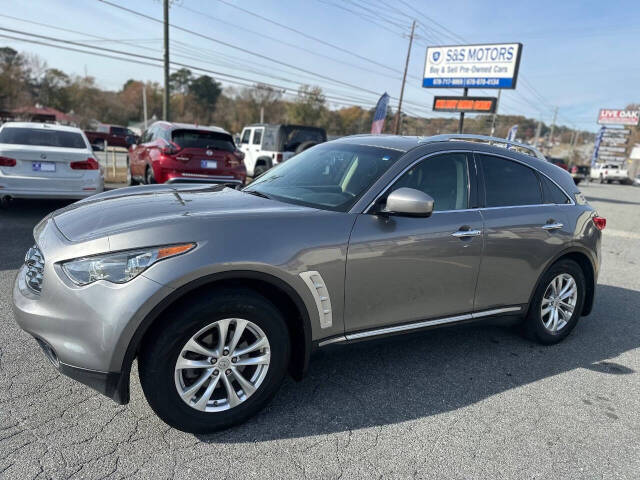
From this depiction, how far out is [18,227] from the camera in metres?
6.66

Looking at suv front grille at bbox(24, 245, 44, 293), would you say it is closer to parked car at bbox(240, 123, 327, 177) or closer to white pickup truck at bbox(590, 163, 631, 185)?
parked car at bbox(240, 123, 327, 177)

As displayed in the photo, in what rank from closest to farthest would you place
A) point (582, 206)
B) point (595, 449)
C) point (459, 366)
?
point (595, 449)
point (459, 366)
point (582, 206)

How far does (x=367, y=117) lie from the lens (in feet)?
310

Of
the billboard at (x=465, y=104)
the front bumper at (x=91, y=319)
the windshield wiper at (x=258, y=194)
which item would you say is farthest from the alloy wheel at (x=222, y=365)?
the billboard at (x=465, y=104)

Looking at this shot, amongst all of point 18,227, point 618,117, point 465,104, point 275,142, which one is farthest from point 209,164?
point 618,117

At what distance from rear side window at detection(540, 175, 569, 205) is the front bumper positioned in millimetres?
3281

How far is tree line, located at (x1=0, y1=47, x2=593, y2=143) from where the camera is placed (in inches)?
2136

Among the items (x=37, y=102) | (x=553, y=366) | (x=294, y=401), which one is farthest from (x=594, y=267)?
(x=37, y=102)

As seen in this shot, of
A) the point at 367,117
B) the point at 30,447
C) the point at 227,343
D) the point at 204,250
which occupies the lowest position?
the point at 30,447

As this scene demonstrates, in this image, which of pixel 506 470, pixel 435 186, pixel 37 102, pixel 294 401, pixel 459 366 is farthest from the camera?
pixel 37 102

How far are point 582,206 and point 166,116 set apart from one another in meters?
19.9

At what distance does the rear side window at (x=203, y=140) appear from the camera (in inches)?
356

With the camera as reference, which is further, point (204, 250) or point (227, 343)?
point (227, 343)

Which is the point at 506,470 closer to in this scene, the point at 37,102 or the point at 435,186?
the point at 435,186
